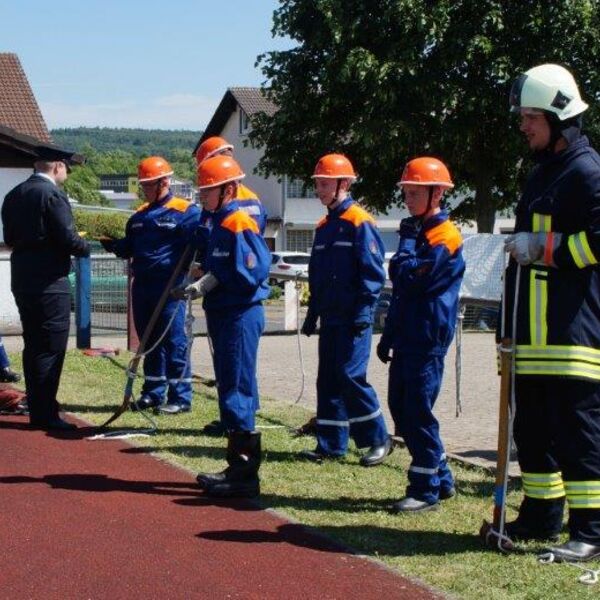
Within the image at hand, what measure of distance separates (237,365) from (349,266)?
4.13 feet

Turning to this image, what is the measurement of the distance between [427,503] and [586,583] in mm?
1582

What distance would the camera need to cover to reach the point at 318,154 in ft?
112

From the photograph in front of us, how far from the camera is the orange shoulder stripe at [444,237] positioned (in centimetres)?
686

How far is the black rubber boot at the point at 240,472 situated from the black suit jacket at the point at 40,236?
2926mm

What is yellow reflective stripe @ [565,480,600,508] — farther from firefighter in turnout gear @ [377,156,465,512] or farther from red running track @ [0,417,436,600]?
firefighter in turnout gear @ [377,156,465,512]

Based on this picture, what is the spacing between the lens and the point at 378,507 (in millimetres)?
7219

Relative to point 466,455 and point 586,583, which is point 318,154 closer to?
point 466,455

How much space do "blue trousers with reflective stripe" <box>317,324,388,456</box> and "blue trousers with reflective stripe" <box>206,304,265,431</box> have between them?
91 cm

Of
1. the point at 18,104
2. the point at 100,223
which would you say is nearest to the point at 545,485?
the point at 18,104

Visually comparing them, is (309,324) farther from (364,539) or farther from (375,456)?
(364,539)

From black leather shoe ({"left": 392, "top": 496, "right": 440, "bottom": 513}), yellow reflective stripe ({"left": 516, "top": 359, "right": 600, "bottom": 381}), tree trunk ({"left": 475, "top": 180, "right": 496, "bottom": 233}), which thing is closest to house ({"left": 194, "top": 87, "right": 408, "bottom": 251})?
tree trunk ({"left": 475, "top": 180, "right": 496, "bottom": 233})

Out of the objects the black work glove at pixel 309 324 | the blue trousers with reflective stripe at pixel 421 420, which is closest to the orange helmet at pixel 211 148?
the black work glove at pixel 309 324

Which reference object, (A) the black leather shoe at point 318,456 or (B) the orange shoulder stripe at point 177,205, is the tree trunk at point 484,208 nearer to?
(B) the orange shoulder stripe at point 177,205

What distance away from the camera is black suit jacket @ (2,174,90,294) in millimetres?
9633
